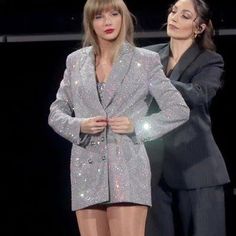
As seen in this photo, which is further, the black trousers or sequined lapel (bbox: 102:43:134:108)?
the black trousers

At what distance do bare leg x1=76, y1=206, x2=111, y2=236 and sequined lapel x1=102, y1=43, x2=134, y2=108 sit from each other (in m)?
0.26

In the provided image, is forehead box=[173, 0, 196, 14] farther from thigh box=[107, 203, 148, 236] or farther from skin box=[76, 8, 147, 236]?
thigh box=[107, 203, 148, 236]

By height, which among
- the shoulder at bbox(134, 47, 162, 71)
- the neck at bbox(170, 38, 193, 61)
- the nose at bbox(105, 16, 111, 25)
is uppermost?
the nose at bbox(105, 16, 111, 25)

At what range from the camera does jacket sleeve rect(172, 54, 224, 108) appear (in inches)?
87.0

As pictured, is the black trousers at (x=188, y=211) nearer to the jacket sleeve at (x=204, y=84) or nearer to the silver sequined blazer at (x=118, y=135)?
the jacket sleeve at (x=204, y=84)

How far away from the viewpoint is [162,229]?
233 centimetres

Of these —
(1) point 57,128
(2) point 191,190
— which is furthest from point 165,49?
(1) point 57,128

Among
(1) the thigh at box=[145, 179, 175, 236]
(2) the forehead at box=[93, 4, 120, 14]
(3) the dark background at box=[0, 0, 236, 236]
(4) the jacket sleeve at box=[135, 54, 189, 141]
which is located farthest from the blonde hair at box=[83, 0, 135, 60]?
(3) the dark background at box=[0, 0, 236, 236]

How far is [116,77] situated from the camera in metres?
1.82

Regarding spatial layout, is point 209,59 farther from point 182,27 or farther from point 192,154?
point 192,154

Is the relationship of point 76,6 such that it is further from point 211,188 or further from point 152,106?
point 211,188

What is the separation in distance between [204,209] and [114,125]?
2.06 feet

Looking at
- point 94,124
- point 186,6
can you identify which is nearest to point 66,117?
point 94,124

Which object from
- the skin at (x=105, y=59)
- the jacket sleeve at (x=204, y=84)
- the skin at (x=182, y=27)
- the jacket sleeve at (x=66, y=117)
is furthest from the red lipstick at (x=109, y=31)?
the skin at (x=182, y=27)
